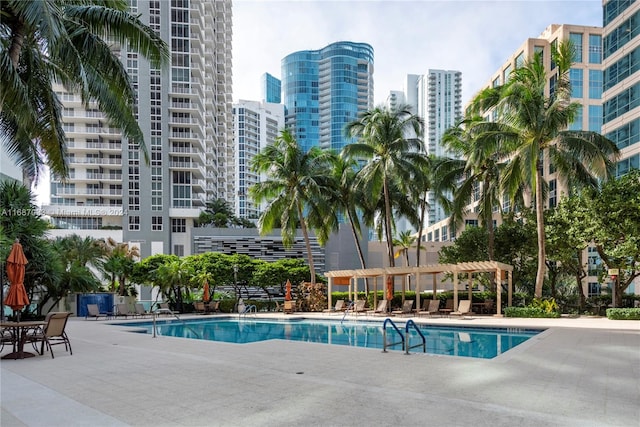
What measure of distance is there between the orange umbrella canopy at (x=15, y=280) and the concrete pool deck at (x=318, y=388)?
4.10 feet

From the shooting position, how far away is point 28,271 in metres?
20.4

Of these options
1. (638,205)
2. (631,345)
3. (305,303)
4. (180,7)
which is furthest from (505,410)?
(180,7)

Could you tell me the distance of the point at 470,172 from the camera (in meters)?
27.4

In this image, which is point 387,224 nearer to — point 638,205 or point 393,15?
point 638,205

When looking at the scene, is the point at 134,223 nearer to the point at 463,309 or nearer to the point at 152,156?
the point at 152,156

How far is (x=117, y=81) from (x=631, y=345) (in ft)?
45.7

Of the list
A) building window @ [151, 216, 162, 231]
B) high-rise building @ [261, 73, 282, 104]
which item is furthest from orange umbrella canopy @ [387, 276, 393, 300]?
high-rise building @ [261, 73, 282, 104]

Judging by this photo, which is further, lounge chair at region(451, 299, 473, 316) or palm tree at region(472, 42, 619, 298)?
lounge chair at region(451, 299, 473, 316)

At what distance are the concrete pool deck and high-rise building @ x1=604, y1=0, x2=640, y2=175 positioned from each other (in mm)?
27222

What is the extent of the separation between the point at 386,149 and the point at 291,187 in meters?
5.95

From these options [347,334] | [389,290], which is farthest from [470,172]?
[347,334]

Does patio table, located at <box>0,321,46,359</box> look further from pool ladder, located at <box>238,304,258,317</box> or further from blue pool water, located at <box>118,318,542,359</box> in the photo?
pool ladder, located at <box>238,304,258,317</box>

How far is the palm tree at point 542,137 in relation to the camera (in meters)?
21.5

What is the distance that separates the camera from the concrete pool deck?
5.79 m
